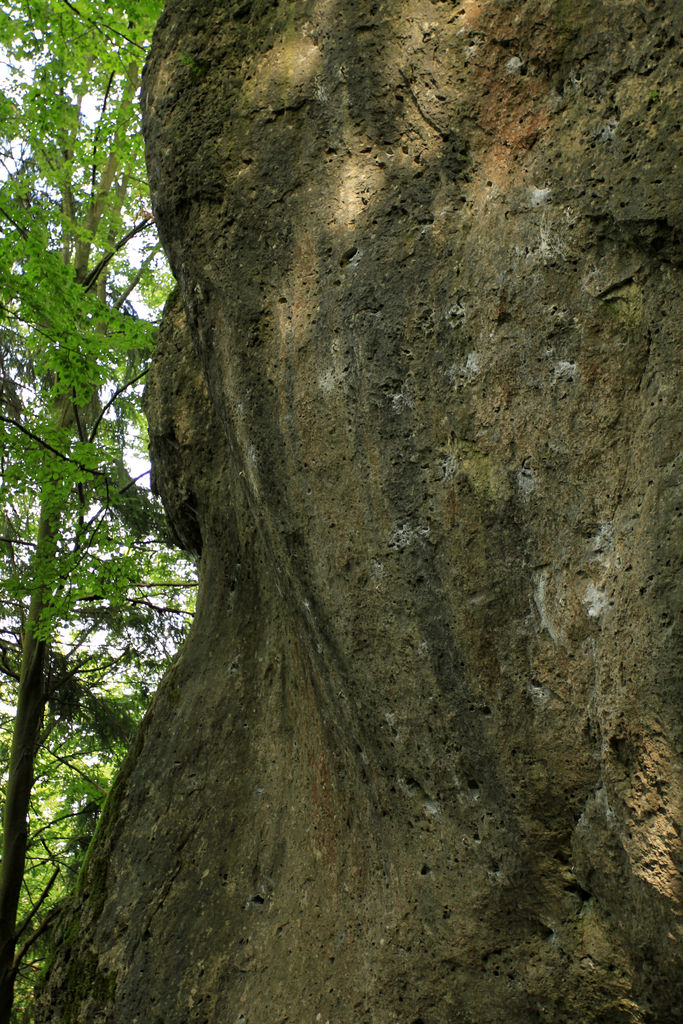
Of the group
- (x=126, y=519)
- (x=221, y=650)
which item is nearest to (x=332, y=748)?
(x=221, y=650)

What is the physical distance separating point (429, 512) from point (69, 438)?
6.84 m

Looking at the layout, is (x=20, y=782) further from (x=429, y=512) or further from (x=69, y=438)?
(x=429, y=512)

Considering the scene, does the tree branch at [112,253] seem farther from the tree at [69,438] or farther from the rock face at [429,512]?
the rock face at [429,512]

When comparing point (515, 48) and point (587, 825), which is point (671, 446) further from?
point (515, 48)

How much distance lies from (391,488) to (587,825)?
4.19 feet

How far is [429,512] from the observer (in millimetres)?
2936

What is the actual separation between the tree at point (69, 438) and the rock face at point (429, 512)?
5257 millimetres

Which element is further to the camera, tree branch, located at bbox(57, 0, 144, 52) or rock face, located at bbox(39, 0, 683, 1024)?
tree branch, located at bbox(57, 0, 144, 52)

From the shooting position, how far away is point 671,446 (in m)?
2.49

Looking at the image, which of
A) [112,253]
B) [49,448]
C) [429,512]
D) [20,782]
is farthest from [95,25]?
[20,782]

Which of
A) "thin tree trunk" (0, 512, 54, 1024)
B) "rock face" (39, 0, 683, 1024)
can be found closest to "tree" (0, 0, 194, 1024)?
"thin tree trunk" (0, 512, 54, 1024)

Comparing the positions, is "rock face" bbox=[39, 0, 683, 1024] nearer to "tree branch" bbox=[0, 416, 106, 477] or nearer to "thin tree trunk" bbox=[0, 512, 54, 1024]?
"tree branch" bbox=[0, 416, 106, 477]

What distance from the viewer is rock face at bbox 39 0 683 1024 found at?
2562 millimetres

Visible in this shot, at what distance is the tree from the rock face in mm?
5257
